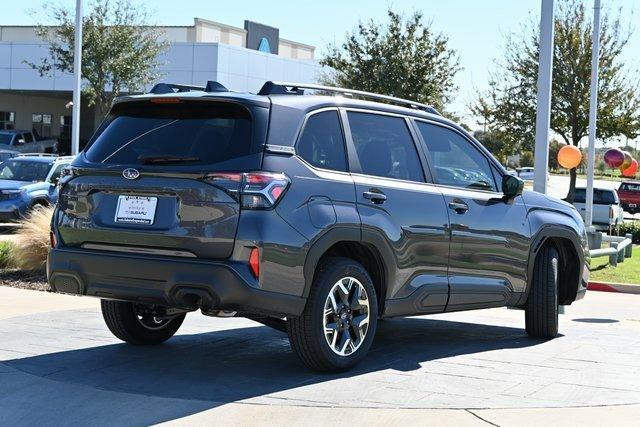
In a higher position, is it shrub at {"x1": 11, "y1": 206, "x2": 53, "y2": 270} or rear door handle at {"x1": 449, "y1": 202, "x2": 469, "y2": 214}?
rear door handle at {"x1": 449, "y1": 202, "x2": 469, "y2": 214}

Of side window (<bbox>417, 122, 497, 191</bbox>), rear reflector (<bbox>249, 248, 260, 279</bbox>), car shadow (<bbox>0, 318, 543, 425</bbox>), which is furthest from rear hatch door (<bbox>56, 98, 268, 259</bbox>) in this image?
side window (<bbox>417, 122, 497, 191</bbox>)

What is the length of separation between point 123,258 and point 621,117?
33879 mm

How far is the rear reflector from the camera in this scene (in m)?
6.13

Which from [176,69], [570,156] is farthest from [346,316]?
[176,69]

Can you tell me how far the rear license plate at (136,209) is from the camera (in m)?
6.41

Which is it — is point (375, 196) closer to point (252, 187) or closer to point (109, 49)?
point (252, 187)

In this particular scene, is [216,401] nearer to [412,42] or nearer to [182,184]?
[182,184]

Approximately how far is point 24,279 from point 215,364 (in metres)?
5.87

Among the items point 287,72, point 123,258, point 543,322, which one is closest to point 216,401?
point 123,258

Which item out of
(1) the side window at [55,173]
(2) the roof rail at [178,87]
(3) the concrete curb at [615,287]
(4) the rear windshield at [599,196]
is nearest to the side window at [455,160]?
(2) the roof rail at [178,87]

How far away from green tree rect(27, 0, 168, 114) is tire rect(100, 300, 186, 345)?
123ft

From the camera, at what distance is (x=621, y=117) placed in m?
37.7

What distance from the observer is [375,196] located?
22.7ft

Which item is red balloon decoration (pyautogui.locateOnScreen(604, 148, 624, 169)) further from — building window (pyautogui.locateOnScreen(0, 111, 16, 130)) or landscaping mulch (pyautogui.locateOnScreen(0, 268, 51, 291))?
building window (pyautogui.locateOnScreen(0, 111, 16, 130))
